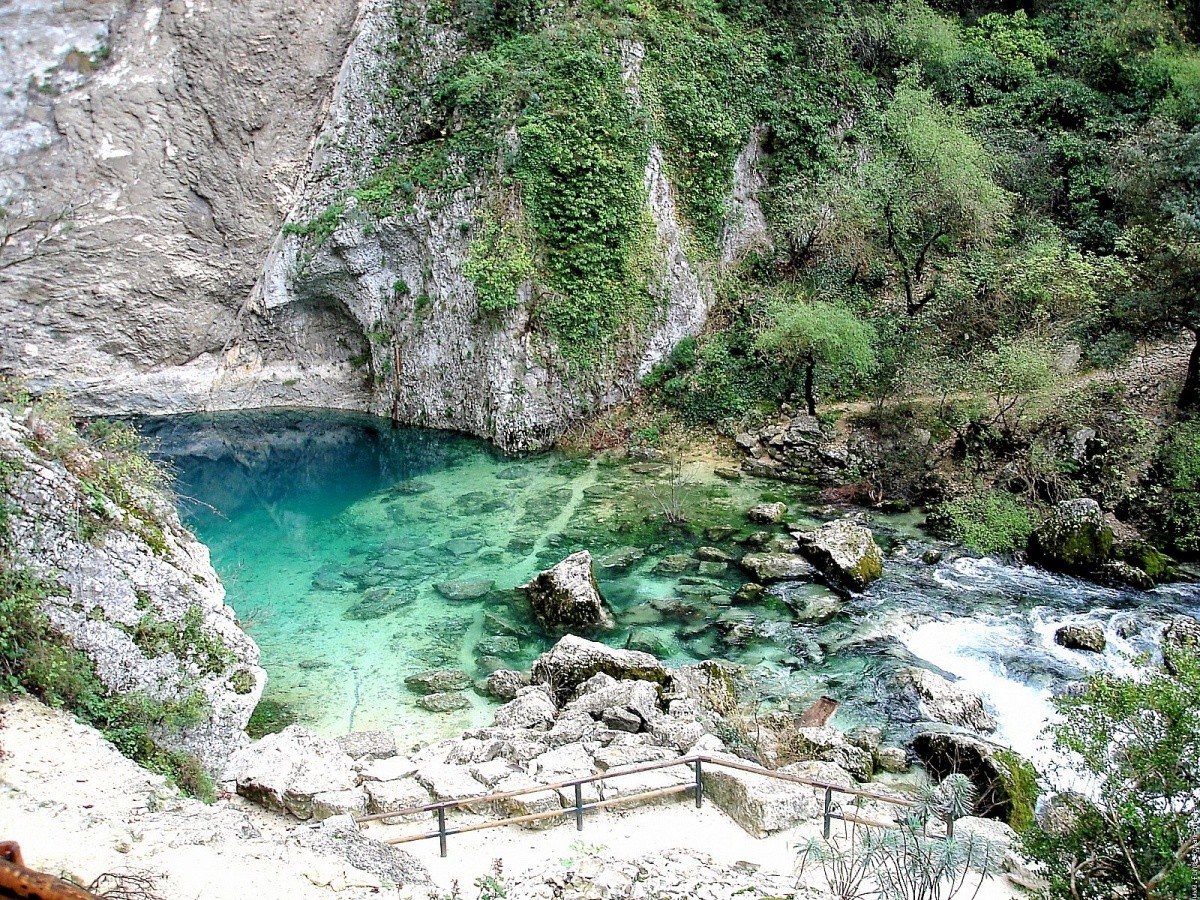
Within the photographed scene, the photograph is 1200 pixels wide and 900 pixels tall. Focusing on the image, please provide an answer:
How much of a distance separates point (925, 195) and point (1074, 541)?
1006 cm

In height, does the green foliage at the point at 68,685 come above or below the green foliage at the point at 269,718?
above

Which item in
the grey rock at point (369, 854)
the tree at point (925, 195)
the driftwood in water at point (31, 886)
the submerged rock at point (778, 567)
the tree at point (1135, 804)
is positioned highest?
the tree at point (925, 195)

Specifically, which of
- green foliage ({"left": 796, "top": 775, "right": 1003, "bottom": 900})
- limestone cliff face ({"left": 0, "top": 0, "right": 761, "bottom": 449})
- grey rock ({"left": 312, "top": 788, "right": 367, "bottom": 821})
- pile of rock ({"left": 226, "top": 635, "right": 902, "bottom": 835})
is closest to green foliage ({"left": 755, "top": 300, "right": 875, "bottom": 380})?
limestone cliff face ({"left": 0, "top": 0, "right": 761, "bottom": 449})

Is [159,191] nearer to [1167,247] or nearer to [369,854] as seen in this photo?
[369,854]

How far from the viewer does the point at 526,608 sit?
1658 cm

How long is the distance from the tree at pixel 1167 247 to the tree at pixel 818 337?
17.8ft

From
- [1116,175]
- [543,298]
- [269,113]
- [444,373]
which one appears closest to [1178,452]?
[1116,175]

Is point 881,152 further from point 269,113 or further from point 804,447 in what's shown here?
point 269,113

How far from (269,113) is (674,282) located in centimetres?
1331

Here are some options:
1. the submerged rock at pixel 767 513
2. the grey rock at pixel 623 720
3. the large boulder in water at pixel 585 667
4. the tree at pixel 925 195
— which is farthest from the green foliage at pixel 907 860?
the tree at pixel 925 195

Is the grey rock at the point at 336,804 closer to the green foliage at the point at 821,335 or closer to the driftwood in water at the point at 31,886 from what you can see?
the driftwood in water at the point at 31,886

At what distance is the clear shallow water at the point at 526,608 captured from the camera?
556 inches

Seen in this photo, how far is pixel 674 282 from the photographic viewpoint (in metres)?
25.2

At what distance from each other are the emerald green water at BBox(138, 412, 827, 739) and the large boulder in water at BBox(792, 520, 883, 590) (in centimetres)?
151
